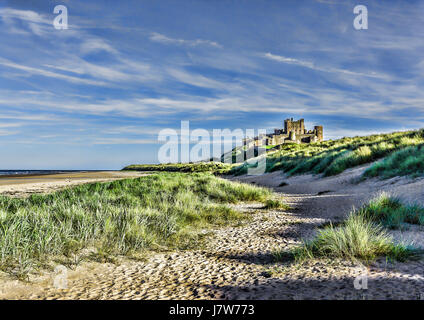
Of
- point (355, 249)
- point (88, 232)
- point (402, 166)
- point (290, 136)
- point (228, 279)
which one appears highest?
point (290, 136)

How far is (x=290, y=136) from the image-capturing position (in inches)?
3435

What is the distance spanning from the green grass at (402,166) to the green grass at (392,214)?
17.3 ft

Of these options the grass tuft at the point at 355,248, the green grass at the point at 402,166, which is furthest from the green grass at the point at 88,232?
the green grass at the point at 402,166

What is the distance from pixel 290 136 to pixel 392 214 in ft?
278

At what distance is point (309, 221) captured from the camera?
21.9 ft

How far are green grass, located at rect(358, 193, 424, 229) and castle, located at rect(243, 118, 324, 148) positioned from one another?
→ 66.9 m

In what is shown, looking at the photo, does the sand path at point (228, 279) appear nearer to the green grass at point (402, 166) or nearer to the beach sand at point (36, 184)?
the green grass at point (402, 166)

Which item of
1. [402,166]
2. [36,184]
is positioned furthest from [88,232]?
[36,184]

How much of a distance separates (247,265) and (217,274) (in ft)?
1.75

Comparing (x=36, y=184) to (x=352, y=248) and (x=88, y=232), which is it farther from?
(x=352, y=248)

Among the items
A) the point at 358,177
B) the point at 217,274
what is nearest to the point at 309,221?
the point at 217,274
